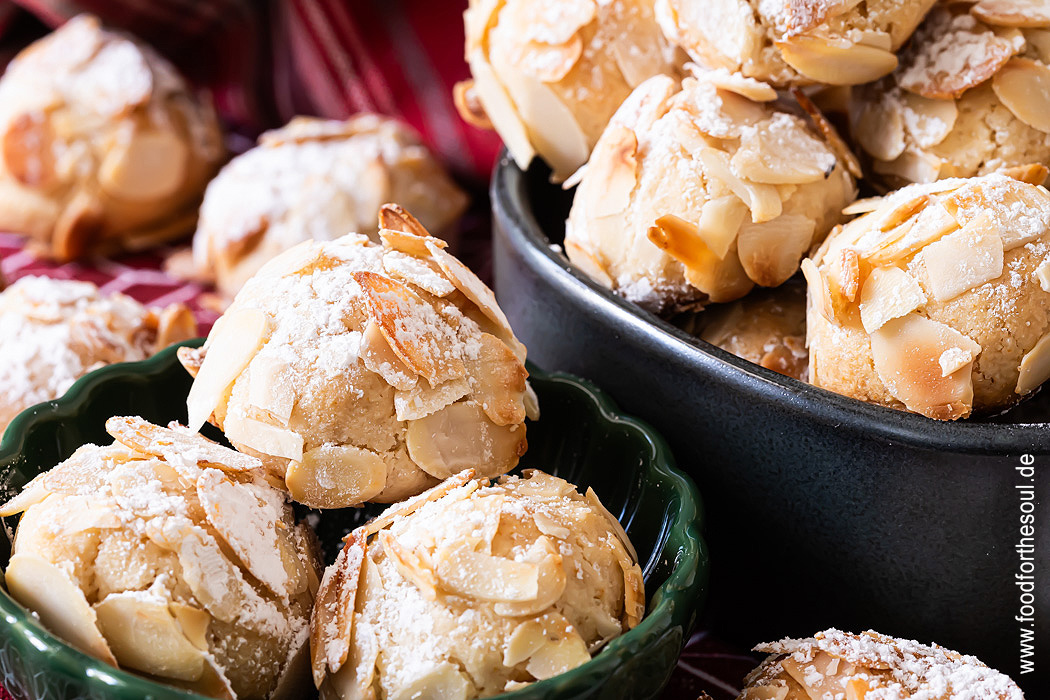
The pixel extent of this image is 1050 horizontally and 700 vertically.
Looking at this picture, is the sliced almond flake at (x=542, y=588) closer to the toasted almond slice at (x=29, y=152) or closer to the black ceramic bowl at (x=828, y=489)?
the black ceramic bowl at (x=828, y=489)

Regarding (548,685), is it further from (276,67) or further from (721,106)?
(276,67)

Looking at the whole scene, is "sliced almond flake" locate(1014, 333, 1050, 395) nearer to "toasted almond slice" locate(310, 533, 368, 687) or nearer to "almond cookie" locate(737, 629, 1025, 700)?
"almond cookie" locate(737, 629, 1025, 700)

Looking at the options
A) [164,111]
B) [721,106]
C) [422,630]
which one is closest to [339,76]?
[164,111]

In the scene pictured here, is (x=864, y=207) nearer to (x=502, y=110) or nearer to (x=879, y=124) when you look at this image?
(x=879, y=124)

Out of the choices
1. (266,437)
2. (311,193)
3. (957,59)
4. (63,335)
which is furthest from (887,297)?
(311,193)

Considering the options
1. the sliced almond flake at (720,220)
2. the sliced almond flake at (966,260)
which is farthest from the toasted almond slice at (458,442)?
the sliced almond flake at (966,260)
